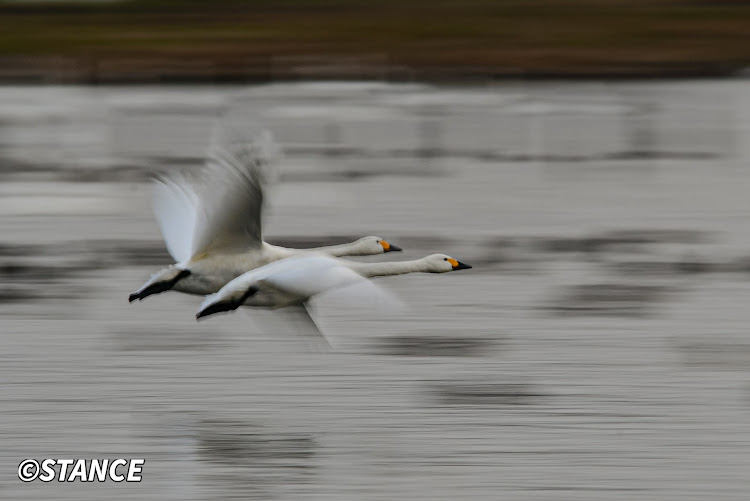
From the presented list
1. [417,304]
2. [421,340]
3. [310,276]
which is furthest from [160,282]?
[417,304]

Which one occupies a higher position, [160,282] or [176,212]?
[176,212]

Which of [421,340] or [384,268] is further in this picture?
[421,340]

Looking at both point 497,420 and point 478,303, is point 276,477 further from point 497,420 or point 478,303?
point 478,303

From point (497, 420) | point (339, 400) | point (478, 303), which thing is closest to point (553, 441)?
point (497, 420)

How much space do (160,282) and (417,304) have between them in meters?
2.81

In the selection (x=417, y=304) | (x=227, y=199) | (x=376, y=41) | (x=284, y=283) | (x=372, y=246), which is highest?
(x=227, y=199)

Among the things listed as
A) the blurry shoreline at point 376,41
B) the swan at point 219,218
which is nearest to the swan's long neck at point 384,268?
the swan at point 219,218

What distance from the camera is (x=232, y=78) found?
27.6 meters

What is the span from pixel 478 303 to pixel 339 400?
2.59m

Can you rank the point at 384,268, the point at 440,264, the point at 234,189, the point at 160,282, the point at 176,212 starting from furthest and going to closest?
1. the point at 440,264
2. the point at 176,212
3. the point at 384,268
4. the point at 160,282
5. the point at 234,189

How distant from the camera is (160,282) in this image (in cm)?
762

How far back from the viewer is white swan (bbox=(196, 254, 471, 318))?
7176 mm

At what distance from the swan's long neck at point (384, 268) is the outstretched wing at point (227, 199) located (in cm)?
53

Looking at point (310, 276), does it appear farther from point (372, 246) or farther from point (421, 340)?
point (421, 340)
